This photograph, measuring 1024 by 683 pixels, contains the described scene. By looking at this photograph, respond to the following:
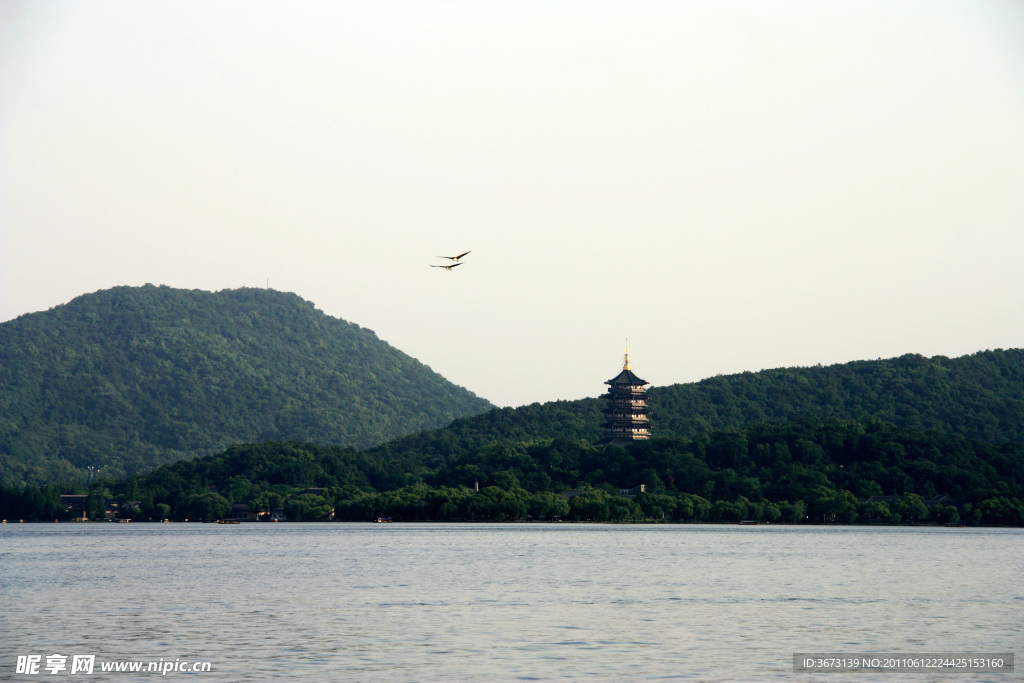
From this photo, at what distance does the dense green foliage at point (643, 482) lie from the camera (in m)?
140

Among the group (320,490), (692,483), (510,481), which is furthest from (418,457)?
(692,483)

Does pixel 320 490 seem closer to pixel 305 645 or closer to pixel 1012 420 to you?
pixel 1012 420

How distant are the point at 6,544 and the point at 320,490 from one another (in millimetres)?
66172

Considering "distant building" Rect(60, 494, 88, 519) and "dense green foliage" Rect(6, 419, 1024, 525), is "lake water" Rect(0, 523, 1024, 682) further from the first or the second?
"distant building" Rect(60, 494, 88, 519)

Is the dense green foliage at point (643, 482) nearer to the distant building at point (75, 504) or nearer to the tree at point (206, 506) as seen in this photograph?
the tree at point (206, 506)

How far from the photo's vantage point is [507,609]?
159 ft

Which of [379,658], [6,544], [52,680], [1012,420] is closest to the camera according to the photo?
[52,680]

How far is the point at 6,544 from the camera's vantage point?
106m

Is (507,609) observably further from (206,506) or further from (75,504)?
(75,504)

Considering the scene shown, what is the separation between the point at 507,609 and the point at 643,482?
4265 inches

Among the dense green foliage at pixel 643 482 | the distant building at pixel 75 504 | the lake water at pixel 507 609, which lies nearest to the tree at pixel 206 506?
the dense green foliage at pixel 643 482

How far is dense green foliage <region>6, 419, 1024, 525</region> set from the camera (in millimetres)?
140375

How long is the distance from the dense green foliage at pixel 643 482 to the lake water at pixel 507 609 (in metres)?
48.3

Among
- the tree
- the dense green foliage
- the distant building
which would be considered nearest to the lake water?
the dense green foliage
